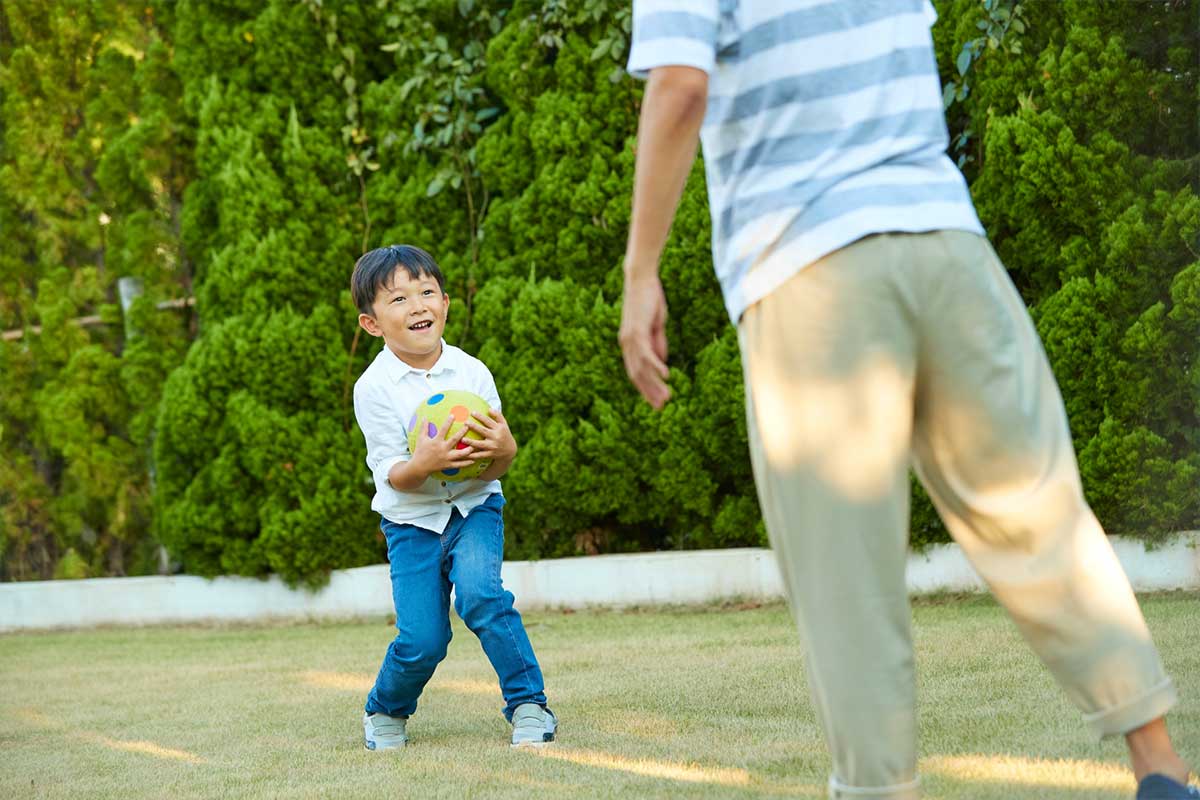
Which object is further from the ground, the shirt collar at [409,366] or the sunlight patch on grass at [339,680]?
the shirt collar at [409,366]

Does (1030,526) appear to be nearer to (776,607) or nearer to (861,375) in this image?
(861,375)

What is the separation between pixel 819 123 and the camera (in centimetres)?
198

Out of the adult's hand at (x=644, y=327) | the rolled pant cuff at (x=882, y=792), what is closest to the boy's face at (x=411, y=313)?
the adult's hand at (x=644, y=327)

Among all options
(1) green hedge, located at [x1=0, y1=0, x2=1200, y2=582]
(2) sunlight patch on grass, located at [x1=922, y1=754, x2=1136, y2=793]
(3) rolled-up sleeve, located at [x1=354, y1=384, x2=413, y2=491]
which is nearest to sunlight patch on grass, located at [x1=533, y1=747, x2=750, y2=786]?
(2) sunlight patch on grass, located at [x1=922, y1=754, x2=1136, y2=793]

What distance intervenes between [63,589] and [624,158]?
4.14 m

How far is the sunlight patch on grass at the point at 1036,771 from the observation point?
2.62 metres

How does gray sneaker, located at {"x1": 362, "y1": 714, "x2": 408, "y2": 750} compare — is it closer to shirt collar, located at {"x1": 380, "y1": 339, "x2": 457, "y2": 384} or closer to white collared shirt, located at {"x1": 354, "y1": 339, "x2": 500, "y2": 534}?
white collared shirt, located at {"x1": 354, "y1": 339, "x2": 500, "y2": 534}

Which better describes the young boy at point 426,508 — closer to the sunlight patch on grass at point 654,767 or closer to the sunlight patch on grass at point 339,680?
the sunlight patch on grass at point 654,767

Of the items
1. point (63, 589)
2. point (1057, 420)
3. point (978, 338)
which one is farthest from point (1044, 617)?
point (63, 589)

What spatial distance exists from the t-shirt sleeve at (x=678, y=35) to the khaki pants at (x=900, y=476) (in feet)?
1.11

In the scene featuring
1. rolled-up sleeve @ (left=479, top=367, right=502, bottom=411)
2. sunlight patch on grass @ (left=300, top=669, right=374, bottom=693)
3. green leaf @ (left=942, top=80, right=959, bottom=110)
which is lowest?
sunlight patch on grass @ (left=300, top=669, right=374, bottom=693)

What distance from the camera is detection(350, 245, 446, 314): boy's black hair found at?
3996 mm

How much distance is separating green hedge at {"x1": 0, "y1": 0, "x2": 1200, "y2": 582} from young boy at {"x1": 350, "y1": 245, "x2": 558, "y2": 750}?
2578 mm

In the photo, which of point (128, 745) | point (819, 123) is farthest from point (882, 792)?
point (128, 745)
